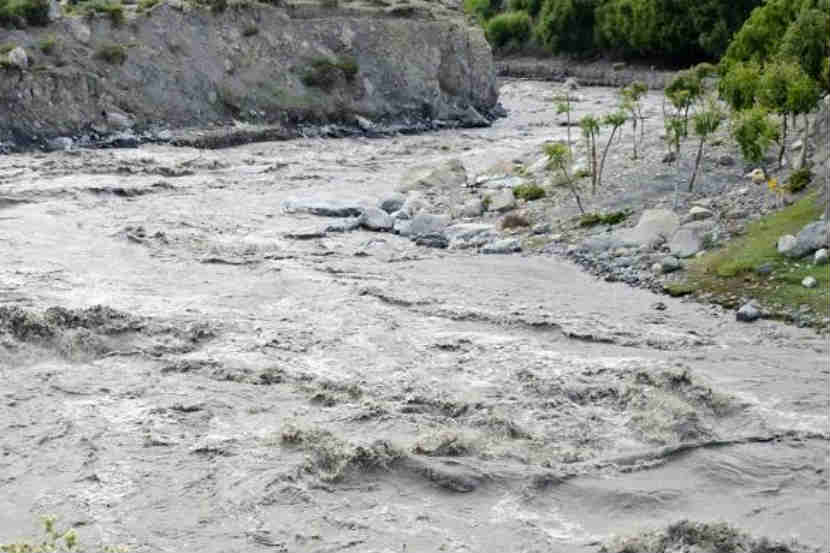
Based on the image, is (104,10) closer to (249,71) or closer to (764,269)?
(249,71)

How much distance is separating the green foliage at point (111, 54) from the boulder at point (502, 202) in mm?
22681

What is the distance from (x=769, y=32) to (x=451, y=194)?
42.4ft

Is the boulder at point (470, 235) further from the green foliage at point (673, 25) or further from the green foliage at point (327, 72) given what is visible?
the green foliage at point (673, 25)

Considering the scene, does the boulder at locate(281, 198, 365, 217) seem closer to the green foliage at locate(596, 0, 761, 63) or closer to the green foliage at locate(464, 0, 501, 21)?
the green foliage at locate(596, 0, 761, 63)

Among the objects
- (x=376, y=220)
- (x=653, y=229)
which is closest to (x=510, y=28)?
(x=376, y=220)

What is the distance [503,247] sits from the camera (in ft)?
98.1

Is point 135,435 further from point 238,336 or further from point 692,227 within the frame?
point 692,227

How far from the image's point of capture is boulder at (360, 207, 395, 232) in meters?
33.1

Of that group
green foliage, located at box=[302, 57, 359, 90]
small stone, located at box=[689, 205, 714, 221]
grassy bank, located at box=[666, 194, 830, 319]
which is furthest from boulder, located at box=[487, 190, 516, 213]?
green foliage, located at box=[302, 57, 359, 90]

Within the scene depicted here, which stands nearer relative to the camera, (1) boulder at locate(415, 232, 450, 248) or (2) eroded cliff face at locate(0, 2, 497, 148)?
(1) boulder at locate(415, 232, 450, 248)

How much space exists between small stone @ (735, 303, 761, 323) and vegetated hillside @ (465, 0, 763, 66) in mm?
55117

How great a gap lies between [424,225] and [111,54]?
78.5ft

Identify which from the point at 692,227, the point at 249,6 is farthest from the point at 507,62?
the point at 692,227

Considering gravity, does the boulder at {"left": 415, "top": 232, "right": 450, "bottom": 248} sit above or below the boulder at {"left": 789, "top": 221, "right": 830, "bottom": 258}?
below
